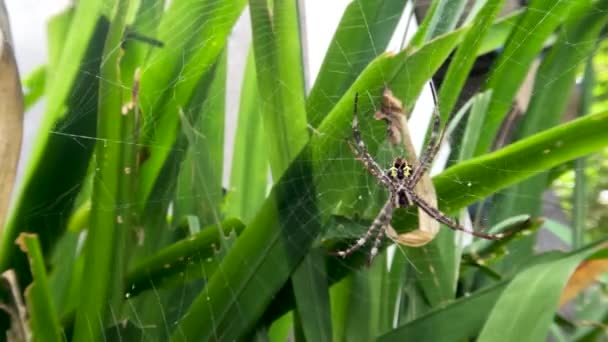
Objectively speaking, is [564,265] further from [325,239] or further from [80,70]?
[80,70]

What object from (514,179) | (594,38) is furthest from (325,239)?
(594,38)

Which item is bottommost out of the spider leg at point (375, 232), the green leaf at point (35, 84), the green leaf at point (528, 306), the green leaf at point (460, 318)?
the green leaf at point (460, 318)

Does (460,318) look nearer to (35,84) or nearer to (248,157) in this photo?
(248,157)

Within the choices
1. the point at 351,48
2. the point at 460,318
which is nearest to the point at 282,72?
the point at 351,48

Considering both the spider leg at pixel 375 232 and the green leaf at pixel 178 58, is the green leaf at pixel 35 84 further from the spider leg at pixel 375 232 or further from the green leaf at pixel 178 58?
the spider leg at pixel 375 232

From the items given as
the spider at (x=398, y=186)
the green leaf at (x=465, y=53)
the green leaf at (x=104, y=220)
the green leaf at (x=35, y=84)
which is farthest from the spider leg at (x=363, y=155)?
the green leaf at (x=35, y=84)

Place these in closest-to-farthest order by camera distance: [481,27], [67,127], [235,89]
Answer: [67,127]
[481,27]
[235,89]
